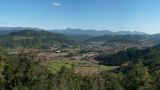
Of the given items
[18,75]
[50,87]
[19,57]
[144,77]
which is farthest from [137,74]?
[19,57]

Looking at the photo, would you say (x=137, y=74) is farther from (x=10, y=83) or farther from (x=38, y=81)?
(x=10, y=83)

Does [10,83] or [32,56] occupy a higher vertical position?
[32,56]

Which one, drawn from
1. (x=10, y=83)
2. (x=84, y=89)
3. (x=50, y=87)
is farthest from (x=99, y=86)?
(x=10, y=83)

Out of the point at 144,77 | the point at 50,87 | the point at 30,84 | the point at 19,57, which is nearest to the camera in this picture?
the point at 144,77

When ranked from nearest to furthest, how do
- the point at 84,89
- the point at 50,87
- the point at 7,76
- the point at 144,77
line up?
the point at 144,77 < the point at 50,87 < the point at 84,89 < the point at 7,76

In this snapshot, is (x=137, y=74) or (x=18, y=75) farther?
(x=18, y=75)

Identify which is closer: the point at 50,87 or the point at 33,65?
the point at 50,87

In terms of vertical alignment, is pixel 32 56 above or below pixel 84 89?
above

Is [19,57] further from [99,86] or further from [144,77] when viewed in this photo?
[144,77]

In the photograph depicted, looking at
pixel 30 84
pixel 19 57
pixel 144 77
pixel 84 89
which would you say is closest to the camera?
pixel 144 77
